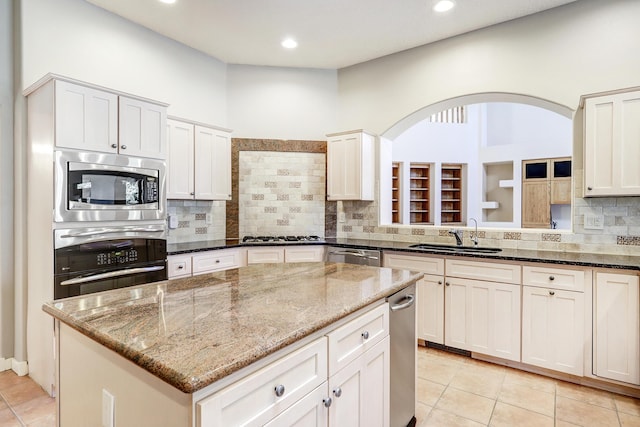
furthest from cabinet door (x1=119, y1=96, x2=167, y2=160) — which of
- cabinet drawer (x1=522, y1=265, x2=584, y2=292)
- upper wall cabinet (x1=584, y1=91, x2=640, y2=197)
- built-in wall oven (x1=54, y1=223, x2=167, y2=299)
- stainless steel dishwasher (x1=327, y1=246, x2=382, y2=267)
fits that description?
upper wall cabinet (x1=584, y1=91, x2=640, y2=197)

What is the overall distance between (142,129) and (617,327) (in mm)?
3908

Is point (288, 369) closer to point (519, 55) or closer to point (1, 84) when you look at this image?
point (1, 84)

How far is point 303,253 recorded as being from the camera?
13.0 ft

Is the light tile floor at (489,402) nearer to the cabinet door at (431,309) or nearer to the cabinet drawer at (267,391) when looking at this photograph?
the cabinet door at (431,309)

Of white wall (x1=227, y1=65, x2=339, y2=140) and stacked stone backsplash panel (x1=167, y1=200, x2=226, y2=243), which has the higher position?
white wall (x1=227, y1=65, x2=339, y2=140)

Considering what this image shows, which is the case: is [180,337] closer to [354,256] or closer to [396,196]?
[354,256]

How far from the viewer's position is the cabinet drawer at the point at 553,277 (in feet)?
8.39

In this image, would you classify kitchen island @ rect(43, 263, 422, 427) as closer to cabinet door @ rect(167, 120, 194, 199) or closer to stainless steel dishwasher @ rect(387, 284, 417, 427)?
stainless steel dishwasher @ rect(387, 284, 417, 427)

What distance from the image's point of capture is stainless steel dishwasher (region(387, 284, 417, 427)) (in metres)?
1.76

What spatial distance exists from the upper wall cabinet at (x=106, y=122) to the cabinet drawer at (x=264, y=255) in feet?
4.60

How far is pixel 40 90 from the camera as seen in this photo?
100 inches

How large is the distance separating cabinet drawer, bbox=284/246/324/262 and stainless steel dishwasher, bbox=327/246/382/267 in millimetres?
117

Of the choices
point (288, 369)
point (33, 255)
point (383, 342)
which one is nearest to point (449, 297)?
point (383, 342)

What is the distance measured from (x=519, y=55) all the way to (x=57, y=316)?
4.11m
